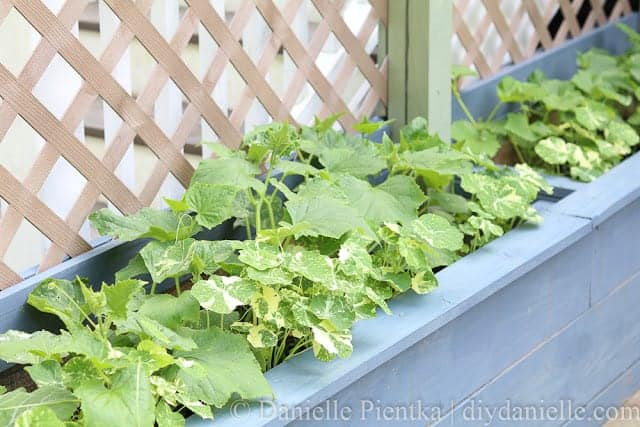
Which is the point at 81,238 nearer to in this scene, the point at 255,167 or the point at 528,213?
the point at 255,167

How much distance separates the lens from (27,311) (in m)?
1.74

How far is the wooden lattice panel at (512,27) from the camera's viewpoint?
8.77 feet

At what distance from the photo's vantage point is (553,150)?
2.57 m

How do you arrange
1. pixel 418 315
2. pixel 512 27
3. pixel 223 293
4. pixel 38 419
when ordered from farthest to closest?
pixel 512 27 < pixel 418 315 < pixel 223 293 < pixel 38 419

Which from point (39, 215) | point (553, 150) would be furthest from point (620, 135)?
point (39, 215)

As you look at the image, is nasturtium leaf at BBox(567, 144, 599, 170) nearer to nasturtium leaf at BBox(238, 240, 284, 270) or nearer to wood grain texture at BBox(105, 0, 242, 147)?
wood grain texture at BBox(105, 0, 242, 147)

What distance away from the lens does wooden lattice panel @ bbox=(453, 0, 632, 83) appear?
8.77ft

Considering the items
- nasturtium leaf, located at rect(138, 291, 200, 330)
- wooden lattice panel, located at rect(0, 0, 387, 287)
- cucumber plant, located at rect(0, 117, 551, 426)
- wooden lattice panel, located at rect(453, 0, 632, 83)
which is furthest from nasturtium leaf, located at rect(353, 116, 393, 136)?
nasturtium leaf, located at rect(138, 291, 200, 330)

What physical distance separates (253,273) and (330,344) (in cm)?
16

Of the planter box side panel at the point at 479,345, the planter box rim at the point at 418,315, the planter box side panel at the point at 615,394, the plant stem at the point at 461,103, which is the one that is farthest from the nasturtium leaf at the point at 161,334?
the plant stem at the point at 461,103

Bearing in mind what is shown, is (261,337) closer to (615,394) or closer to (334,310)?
(334,310)

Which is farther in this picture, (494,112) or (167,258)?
(494,112)

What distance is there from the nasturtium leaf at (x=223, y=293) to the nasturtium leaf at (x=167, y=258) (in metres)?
0.07

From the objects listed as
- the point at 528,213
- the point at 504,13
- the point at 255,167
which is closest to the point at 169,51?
the point at 255,167
